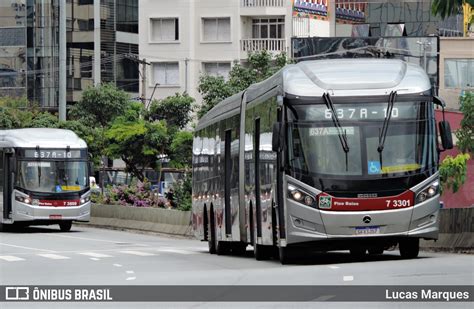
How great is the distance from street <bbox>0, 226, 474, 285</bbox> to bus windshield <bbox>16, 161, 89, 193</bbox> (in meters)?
11.9

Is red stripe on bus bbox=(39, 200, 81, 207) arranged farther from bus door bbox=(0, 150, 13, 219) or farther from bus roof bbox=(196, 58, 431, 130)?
bus roof bbox=(196, 58, 431, 130)

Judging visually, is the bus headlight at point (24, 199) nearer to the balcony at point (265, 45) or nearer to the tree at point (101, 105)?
the tree at point (101, 105)

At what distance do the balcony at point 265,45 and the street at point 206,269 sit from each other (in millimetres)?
48341

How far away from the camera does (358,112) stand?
69.0 ft

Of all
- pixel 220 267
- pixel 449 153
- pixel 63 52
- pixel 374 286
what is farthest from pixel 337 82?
pixel 63 52

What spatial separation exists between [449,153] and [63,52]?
16842mm

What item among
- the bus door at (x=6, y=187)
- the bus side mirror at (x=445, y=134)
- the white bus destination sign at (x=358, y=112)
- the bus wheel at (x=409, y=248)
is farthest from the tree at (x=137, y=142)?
the bus side mirror at (x=445, y=134)

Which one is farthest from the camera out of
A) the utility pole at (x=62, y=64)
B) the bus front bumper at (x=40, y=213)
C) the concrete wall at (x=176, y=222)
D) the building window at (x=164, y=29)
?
the building window at (x=164, y=29)

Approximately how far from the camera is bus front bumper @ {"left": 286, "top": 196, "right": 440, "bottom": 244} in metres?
20.7

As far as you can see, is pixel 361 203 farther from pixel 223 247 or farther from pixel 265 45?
pixel 265 45

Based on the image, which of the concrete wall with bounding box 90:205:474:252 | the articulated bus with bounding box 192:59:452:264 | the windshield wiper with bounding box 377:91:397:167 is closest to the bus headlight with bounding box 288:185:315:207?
the articulated bus with bounding box 192:59:452:264

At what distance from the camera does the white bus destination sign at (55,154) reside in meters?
44.5

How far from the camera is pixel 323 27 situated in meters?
84.9

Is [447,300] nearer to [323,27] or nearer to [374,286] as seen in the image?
[374,286]
